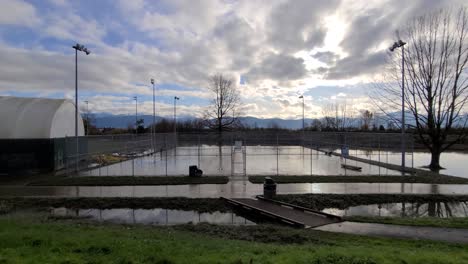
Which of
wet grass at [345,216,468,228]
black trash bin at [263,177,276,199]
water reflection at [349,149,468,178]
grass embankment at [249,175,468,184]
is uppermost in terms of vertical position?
black trash bin at [263,177,276,199]

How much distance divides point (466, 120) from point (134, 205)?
28.2 m

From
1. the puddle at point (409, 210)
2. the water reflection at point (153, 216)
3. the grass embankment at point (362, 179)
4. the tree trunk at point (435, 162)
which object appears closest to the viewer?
the water reflection at point (153, 216)

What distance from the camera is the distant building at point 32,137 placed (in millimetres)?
22703

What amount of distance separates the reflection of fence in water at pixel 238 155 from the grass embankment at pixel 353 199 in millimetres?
6723

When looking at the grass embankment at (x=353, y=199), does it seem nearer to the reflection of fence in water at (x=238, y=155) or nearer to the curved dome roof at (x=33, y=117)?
the reflection of fence in water at (x=238, y=155)

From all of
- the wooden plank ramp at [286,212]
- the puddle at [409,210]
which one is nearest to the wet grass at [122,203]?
the wooden plank ramp at [286,212]

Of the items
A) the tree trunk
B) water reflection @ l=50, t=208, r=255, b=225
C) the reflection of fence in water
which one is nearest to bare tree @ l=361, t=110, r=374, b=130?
the reflection of fence in water

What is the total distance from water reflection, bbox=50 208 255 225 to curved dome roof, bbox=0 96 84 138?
1395 centimetres

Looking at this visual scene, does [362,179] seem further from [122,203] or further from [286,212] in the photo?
[122,203]

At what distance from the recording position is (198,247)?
6723 mm

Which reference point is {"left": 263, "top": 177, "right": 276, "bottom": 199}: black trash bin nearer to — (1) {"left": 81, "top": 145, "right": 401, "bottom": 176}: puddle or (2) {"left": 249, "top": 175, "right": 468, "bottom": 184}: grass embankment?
(2) {"left": 249, "top": 175, "right": 468, "bottom": 184}: grass embankment

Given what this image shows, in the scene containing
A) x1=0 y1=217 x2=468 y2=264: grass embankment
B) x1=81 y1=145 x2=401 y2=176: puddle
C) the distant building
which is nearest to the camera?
x1=0 y1=217 x2=468 y2=264: grass embankment

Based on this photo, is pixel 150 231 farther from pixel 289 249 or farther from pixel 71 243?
pixel 289 249

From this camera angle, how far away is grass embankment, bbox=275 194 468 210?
12.9 metres
